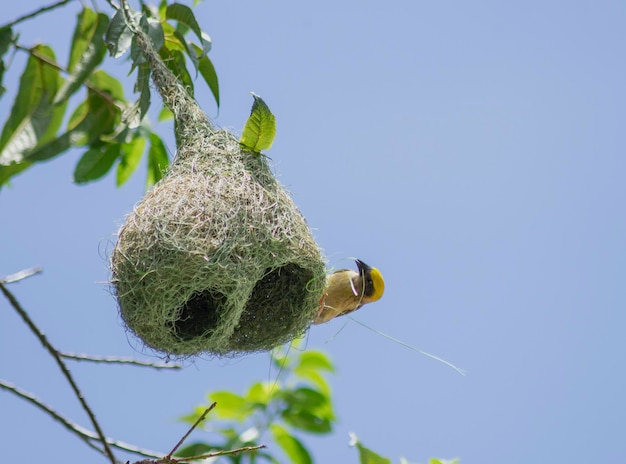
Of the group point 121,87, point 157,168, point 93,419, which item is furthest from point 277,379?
point 93,419

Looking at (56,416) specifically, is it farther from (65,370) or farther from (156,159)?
(156,159)

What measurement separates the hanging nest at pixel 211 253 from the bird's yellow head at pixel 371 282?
2.16 feet

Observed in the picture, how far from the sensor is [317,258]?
2.88 meters

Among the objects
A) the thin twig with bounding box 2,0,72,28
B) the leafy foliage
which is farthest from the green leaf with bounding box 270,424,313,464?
the thin twig with bounding box 2,0,72,28

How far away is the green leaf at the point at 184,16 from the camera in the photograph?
2818mm

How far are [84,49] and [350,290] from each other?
1.91 metres

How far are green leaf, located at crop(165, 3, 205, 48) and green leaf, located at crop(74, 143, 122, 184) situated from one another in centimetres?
45

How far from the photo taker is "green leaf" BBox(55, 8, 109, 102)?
1743mm

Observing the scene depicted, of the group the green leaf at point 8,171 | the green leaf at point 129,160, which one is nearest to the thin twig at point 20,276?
the green leaf at point 8,171

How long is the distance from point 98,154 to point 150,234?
351 millimetres

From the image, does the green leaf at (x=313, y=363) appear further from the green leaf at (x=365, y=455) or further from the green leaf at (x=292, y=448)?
the green leaf at (x=365, y=455)

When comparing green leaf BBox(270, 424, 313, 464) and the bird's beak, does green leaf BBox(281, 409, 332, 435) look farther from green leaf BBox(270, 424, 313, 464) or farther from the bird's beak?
the bird's beak

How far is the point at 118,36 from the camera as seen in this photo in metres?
2.50

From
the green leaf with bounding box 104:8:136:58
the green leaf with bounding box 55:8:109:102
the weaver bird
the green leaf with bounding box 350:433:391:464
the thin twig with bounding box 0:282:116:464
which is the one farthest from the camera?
the weaver bird
